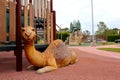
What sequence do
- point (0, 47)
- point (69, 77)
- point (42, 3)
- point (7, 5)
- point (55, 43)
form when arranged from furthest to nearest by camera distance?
point (42, 3), point (55, 43), point (7, 5), point (0, 47), point (69, 77)

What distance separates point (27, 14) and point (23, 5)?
42 centimetres

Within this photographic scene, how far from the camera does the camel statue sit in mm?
8781

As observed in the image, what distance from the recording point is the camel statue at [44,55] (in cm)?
878

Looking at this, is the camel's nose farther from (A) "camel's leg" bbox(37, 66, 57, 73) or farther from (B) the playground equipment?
(A) "camel's leg" bbox(37, 66, 57, 73)

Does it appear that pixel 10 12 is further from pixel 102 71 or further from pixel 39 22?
pixel 102 71

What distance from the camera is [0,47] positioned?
8.76 meters

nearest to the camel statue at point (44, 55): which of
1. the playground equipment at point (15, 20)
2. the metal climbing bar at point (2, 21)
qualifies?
the playground equipment at point (15, 20)

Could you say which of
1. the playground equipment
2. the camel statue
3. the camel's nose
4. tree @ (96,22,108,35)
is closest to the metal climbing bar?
the playground equipment

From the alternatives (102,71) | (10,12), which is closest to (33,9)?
(10,12)

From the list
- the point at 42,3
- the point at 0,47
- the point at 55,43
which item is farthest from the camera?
the point at 42,3

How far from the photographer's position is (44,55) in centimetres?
968

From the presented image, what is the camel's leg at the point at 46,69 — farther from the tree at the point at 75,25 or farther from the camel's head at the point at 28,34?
the tree at the point at 75,25

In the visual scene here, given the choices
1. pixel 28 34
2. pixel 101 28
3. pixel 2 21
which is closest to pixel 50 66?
pixel 28 34

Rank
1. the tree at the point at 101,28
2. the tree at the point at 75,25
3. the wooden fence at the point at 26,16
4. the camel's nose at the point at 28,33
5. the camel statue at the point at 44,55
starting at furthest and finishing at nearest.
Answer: the tree at the point at 101,28
the tree at the point at 75,25
the wooden fence at the point at 26,16
the camel statue at the point at 44,55
the camel's nose at the point at 28,33
